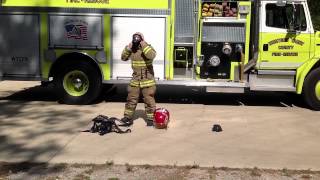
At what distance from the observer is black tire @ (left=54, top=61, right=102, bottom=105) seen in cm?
1146

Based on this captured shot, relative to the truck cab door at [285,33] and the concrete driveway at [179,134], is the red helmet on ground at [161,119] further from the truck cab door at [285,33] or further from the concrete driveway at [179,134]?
the truck cab door at [285,33]

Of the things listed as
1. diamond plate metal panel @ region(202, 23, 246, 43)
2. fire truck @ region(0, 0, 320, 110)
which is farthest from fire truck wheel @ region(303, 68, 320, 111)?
diamond plate metal panel @ region(202, 23, 246, 43)

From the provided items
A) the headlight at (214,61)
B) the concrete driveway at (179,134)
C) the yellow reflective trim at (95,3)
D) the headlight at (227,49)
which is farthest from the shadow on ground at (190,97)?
the yellow reflective trim at (95,3)

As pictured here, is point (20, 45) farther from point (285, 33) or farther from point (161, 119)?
point (285, 33)

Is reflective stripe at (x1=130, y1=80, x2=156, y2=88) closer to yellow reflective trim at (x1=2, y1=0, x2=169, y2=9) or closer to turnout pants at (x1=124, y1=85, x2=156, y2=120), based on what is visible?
turnout pants at (x1=124, y1=85, x2=156, y2=120)

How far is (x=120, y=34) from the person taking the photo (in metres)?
11.3

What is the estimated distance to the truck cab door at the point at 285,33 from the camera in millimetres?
11031

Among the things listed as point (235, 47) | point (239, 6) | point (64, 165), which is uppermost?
point (239, 6)

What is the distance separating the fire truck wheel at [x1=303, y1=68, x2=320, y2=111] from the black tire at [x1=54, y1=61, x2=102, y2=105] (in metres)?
4.42

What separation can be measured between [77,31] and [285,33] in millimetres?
4390

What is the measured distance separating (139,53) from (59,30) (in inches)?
107

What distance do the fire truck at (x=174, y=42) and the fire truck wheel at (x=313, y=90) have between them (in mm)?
21

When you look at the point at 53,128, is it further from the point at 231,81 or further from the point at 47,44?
the point at 231,81

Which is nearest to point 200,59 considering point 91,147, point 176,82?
point 176,82
